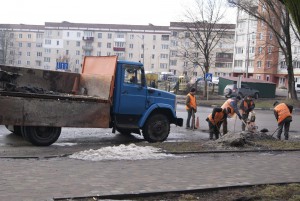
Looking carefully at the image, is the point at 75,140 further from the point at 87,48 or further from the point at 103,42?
the point at 87,48

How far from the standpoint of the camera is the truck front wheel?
13.9 meters

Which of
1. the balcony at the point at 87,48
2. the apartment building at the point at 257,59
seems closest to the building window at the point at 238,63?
the apartment building at the point at 257,59

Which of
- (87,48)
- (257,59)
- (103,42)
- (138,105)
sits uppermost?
(103,42)

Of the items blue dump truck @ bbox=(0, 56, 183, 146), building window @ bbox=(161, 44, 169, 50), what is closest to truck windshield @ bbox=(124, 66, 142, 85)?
blue dump truck @ bbox=(0, 56, 183, 146)

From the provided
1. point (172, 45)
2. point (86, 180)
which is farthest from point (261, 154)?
point (172, 45)

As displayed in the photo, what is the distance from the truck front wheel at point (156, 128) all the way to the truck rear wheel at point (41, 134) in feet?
9.67

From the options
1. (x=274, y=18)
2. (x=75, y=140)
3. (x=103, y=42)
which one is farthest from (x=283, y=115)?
(x=103, y=42)

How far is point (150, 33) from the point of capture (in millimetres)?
122500

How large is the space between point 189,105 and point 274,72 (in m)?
73.0

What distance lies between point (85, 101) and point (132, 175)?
5.29 metres

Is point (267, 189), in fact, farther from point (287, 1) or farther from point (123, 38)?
point (123, 38)

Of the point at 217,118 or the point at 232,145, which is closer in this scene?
the point at 232,145

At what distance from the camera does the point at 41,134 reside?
1219 cm

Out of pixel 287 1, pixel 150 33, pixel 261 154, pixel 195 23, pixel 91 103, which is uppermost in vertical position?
pixel 150 33
